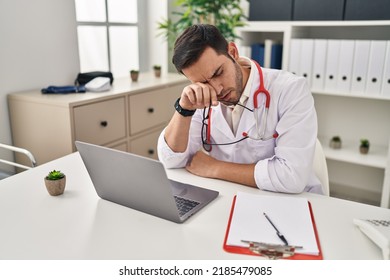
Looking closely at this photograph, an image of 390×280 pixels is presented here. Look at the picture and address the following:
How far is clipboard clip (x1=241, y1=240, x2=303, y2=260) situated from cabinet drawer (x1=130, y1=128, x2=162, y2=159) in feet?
5.66

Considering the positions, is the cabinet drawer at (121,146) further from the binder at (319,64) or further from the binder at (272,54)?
the binder at (319,64)

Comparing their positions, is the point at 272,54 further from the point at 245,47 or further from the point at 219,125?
the point at 219,125

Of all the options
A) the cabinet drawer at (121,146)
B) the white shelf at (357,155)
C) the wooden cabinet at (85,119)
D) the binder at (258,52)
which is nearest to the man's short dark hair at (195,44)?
the wooden cabinet at (85,119)

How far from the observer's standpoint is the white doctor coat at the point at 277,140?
1.20 meters

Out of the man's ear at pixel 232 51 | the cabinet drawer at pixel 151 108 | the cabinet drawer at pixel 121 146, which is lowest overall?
the cabinet drawer at pixel 121 146

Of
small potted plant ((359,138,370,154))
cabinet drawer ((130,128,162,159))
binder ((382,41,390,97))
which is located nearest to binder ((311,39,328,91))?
binder ((382,41,390,97))

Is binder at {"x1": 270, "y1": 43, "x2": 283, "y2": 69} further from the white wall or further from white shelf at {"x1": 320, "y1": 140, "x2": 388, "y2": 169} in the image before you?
the white wall

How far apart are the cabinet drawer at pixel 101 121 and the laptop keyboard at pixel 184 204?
3.69 feet

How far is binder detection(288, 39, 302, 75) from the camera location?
2574 millimetres

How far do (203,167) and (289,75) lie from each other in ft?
1.55

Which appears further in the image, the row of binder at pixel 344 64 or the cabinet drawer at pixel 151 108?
the cabinet drawer at pixel 151 108

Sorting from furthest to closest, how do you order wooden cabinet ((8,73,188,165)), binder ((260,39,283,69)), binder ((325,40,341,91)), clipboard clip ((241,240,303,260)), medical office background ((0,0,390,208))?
binder ((260,39,283,69))
binder ((325,40,341,91))
medical office background ((0,0,390,208))
wooden cabinet ((8,73,188,165))
clipboard clip ((241,240,303,260))

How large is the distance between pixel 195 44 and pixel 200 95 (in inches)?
6.6
